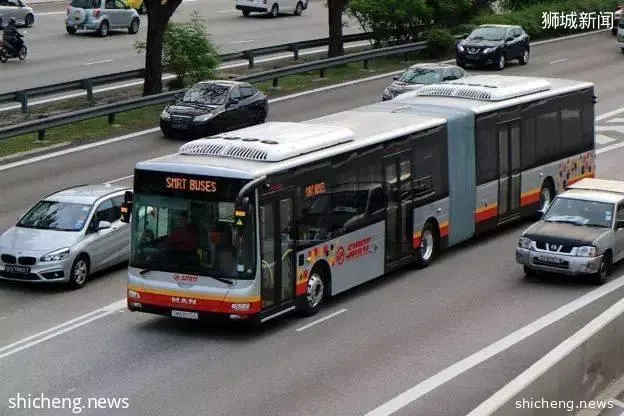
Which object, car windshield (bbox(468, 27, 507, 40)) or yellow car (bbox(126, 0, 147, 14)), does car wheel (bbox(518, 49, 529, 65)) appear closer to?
car windshield (bbox(468, 27, 507, 40))

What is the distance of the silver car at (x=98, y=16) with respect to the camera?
57.2 metres

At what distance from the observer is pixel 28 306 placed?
21.1m

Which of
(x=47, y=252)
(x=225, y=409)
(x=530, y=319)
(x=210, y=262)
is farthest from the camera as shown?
(x=47, y=252)

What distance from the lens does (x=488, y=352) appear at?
59.9ft

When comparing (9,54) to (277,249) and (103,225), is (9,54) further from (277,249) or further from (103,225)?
(277,249)

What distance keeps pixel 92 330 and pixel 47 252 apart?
3066mm

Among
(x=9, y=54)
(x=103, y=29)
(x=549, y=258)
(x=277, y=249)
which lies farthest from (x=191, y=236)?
(x=103, y=29)

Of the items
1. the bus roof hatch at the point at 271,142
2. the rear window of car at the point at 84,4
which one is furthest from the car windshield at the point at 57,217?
the rear window of car at the point at 84,4

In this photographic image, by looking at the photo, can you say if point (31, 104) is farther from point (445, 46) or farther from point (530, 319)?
point (530, 319)

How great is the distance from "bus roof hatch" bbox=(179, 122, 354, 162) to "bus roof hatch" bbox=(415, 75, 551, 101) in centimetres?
600

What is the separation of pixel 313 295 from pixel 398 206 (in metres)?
3.28

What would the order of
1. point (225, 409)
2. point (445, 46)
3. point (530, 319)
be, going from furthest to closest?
point (445, 46) < point (530, 319) < point (225, 409)

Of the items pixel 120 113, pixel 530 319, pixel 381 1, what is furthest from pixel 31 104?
pixel 530 319

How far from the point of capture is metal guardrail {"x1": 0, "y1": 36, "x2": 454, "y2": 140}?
114ft
